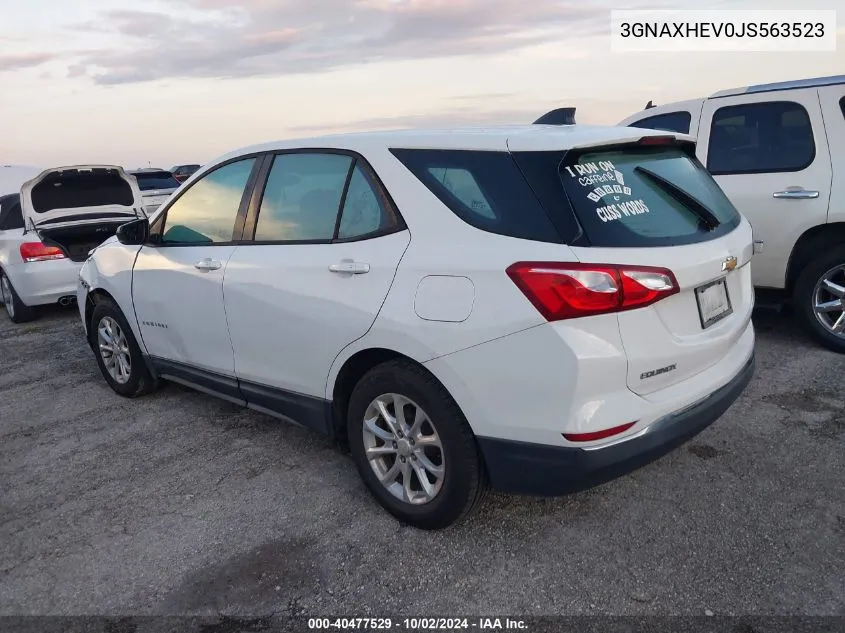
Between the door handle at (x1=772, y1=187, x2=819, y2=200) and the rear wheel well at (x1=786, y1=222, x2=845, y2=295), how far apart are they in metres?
0.23

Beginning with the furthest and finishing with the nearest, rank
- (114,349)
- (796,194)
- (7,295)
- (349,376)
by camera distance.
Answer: (7,295), (796,194), (114,349), (349,376)

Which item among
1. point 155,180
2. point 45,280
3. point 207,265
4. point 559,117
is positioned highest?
point 559,117

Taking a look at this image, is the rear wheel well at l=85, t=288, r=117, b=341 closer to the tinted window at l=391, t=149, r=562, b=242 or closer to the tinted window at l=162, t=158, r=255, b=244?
the tinted window at l=162, t=158, r=255, b=244

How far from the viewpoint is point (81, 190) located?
8070 millimetres

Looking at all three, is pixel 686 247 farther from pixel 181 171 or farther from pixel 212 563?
pixel 181 171

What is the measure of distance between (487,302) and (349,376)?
0.96 m

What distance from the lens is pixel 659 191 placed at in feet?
9.80

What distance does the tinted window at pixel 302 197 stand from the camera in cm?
337

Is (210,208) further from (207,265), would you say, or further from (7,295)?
(7,295)

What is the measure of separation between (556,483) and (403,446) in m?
0.72

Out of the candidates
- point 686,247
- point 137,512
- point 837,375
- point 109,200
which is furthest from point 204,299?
point 109,200

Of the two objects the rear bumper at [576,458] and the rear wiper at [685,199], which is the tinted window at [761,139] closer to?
the rear wiper at [685,199]

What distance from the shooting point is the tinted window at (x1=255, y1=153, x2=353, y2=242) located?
3367 mm

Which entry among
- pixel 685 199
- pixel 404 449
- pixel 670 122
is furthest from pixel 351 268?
pixel 670 122
